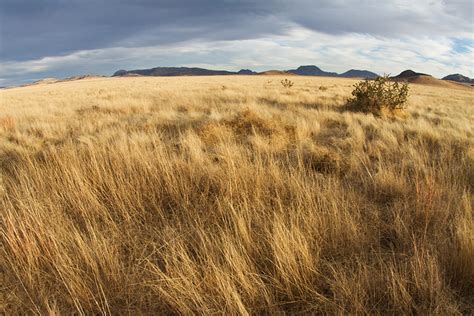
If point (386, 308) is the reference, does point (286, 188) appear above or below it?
above

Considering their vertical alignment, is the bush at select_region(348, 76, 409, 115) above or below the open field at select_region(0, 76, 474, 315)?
above

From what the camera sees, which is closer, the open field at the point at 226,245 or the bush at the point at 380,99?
the open field at the point at 226,245

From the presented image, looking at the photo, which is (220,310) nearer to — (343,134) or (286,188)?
(286,188)

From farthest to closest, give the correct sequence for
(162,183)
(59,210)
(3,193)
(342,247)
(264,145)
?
(264,145)
(162,183)
(3,193)
(59,210)
(342,247)

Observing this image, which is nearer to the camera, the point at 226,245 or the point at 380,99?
the point at 226,245

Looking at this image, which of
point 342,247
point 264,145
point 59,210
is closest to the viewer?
point 342,247

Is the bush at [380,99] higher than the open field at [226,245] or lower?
higher

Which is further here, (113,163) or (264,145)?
(264,145)

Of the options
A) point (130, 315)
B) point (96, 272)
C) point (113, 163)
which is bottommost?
point (130, 315)

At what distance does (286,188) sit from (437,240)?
1.41 metres

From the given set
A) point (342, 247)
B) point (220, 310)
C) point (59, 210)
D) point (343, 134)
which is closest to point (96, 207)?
point (59, 210)

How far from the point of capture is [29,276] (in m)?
1.95

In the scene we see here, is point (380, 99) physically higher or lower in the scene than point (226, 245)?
higher

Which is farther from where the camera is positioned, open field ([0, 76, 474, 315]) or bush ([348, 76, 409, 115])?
bush ([348, 76, 409, 115])
